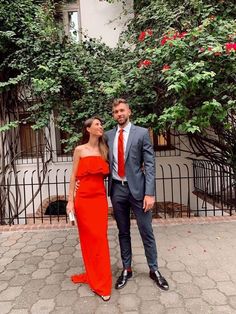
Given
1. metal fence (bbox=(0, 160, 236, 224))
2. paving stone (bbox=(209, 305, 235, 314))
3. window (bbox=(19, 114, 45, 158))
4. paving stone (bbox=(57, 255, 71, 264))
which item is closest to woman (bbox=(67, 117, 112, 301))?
paving stone (bbox=(57, 255, 71, 264))

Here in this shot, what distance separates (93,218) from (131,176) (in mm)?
585

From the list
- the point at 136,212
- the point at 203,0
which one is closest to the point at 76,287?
the point at 136,212

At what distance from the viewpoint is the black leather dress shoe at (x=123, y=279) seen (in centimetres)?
330

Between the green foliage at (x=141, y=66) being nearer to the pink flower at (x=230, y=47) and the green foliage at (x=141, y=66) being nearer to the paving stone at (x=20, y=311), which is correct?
the pink flower at (x=230, y=47)

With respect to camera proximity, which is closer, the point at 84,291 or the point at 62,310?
the point at 62,310

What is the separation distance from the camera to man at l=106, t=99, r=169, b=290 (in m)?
3.13

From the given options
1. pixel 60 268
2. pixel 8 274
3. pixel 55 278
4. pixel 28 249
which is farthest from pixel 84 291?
pixel 28 249

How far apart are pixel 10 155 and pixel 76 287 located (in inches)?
236

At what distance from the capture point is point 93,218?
3.19 metres

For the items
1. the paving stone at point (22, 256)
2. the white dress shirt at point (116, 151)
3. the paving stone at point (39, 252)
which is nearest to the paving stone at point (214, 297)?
the white dress shirt at point (116, 151)

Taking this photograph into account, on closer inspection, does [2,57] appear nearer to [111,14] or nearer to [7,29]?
[7,29]

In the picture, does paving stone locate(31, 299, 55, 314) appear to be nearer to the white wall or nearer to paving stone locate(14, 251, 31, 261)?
paving stone locate(14, 251, 31, 261)

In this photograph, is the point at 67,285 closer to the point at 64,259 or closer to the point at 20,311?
the point at 20,311

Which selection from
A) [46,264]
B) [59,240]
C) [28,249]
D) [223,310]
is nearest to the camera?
[223,310]
